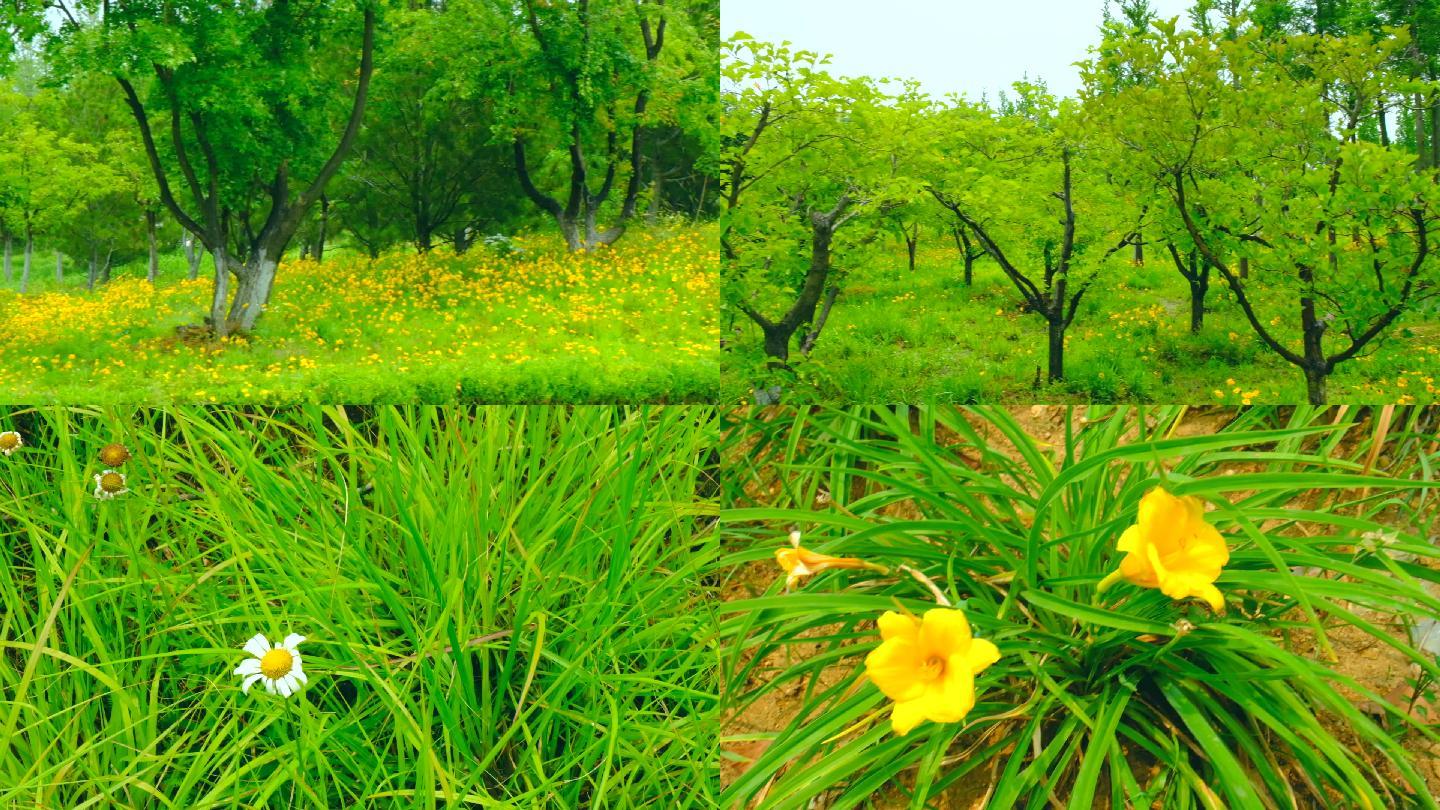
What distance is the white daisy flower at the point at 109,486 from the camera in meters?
2.29

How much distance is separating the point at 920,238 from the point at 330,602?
6.66ft

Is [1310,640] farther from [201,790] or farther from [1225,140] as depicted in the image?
[201,790]

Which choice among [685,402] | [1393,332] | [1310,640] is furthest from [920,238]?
[1310,640]

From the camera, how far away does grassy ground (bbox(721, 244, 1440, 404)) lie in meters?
2.81

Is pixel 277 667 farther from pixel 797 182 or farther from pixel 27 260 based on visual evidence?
pixel 27 260

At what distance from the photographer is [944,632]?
51.6 inches

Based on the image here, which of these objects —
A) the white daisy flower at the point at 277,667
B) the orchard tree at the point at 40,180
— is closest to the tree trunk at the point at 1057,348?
the white daisy flower at the point at 277,667

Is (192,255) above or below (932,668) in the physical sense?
above

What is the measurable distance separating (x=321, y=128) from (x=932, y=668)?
3.42 metres

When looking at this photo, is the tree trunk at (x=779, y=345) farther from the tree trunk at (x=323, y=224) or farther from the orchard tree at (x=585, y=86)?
the tree trunk at (x=323, y=224)

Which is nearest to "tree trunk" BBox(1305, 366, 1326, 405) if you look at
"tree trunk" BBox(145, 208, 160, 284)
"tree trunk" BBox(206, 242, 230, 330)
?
"tree trunk" BBox(206, 242, 230, 330)

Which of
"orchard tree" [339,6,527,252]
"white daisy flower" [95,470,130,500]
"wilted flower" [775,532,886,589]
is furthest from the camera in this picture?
"orchard tree" [339,6,527,252]

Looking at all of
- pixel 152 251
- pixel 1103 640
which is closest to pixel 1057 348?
pixel 1103 640

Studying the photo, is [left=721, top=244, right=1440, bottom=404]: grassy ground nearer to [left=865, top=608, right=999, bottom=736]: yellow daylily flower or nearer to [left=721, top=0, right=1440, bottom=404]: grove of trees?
[left=721, top=0, right=1440, bottom=404]: grove of trees
